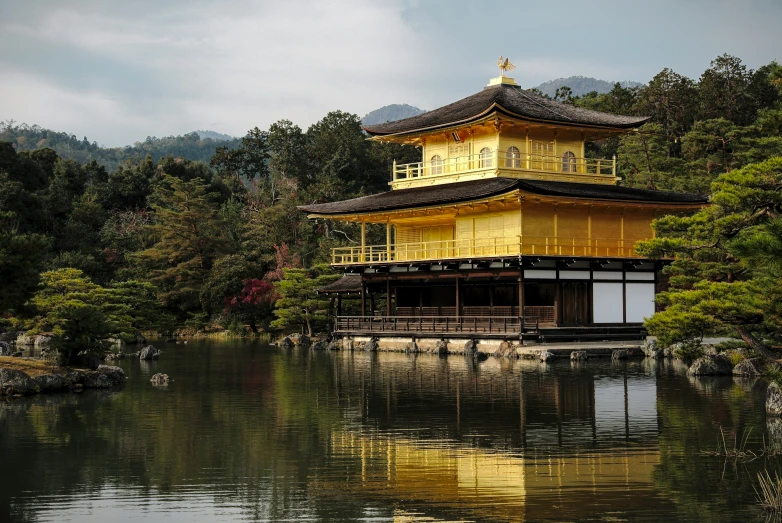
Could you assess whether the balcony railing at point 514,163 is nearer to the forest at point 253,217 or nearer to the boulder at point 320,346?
the forest at point 253,217

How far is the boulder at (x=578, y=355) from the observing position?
1309 inches

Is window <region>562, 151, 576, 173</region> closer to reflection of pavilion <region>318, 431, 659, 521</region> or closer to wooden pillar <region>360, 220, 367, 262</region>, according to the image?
wooden pillar <region>360, 220, 367, 262</region>

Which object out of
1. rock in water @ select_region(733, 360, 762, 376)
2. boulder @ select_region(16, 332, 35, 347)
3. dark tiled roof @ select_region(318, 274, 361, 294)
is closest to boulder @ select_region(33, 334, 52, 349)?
boulder @ select_region(16, 332, 35, 347)

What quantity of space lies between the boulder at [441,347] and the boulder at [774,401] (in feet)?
67.9

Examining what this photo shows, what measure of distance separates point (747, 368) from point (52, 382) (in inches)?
732

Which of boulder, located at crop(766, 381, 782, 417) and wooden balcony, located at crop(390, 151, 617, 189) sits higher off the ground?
wooden balcony, located at crop(390, 151, 617, 189)

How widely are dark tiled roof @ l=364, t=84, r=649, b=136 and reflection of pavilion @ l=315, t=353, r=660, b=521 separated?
57.9ft

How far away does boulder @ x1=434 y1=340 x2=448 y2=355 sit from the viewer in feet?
126

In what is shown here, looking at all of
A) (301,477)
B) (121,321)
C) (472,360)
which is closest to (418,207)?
(472,360)

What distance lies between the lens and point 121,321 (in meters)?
39.8

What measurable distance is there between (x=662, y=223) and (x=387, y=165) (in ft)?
193

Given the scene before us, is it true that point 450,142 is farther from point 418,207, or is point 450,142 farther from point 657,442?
point 657,442

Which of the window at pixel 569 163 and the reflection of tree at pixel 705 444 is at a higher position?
the window at pixel 569 163

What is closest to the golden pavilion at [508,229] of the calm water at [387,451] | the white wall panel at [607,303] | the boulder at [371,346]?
the white wall panel at [607,303]
